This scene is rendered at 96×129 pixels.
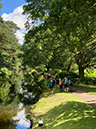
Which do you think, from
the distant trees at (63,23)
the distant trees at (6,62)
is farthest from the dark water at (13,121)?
the distant trees at (63,23)

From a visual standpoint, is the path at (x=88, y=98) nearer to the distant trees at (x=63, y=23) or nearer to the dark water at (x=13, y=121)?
the distant trees at (x=63, y=23)

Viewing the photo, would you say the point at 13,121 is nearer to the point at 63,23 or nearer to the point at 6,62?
the point at 6,62

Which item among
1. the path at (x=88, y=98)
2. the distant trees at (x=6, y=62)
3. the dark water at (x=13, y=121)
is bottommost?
the dark water at (x=13, y=121)

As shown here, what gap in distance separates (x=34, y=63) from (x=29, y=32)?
494 centimetres

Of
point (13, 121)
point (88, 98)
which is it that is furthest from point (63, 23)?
point (88, 98)

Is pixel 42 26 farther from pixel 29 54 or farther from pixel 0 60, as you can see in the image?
pixel 0 60

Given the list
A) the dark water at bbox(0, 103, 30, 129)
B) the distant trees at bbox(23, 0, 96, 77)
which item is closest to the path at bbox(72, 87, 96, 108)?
the distant trees at bbox(23, 0, 96, 77)

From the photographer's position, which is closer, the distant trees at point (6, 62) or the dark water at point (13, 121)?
the dark water at point (13, 121)

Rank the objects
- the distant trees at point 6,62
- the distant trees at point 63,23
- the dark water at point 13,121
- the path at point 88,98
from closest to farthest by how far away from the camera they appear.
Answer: the distant trees at point 63,23 → the dark water at point 13,121 → the path at point 88,98 → the distant trees at point 6,62

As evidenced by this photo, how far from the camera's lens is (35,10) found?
35.6 feet

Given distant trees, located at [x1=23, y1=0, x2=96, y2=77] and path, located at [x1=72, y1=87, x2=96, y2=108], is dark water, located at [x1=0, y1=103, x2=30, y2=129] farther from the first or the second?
distant trees, located at [x1=23, y1=0, x2=96, y2=77]

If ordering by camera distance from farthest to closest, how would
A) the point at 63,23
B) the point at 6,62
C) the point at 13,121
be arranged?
1. the point at 6,62
2. the point at 13,121
3. the point at 63,23

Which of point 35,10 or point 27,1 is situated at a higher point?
point 27,1

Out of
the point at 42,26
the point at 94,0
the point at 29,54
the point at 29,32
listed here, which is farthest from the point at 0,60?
the point at 94,0
